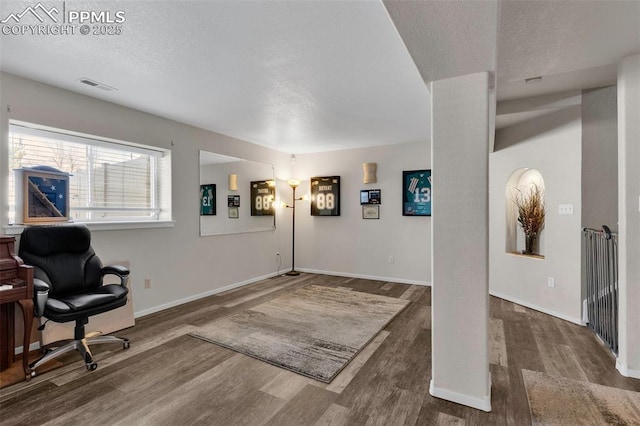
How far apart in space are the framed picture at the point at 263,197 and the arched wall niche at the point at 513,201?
384 cm

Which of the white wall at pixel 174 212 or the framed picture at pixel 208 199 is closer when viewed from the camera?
the white wall at pixel 174 212

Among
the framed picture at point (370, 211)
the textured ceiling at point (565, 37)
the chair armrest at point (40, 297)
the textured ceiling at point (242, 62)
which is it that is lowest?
the chair armrest at point (40, 297)

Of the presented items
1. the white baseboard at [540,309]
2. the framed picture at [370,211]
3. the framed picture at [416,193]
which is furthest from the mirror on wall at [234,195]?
the white baseboard at [540,309]

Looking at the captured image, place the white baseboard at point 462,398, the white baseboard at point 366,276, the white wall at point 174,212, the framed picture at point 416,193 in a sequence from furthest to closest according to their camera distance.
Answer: the white baseboard at point 366,276
the framed picture at point 416,193
the white wall at point 174,212
the white baseboard at point 462,398

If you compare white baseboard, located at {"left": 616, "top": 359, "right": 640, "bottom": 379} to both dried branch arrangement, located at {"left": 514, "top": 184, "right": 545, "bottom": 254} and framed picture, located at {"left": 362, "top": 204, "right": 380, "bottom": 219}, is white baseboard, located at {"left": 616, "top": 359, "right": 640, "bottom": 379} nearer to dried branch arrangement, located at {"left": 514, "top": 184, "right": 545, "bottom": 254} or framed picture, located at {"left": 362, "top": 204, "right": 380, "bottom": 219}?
dried branch arrangement, located at {"left": 514, "top": 184, "right": 545, "bottom": 254}

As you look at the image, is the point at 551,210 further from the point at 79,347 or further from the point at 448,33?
the point at 79,347

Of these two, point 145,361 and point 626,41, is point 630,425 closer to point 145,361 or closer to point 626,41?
point 626,41

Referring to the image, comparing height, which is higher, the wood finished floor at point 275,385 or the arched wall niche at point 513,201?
the arched wall niche at point 513,201

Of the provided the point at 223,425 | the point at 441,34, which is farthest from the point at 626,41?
the point at 223,425

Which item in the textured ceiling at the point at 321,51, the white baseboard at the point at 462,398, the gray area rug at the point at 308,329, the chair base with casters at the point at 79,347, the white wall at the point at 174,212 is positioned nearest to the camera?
the textured ceiling at the point at 321,51

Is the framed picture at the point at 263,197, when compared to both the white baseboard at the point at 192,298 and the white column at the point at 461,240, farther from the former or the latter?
the white column at the point at 461,240

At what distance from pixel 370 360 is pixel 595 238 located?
254 cm

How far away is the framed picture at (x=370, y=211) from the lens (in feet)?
18.5

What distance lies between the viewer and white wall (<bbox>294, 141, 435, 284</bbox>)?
17.4 ft
